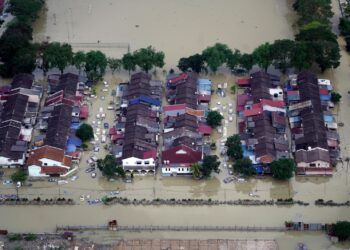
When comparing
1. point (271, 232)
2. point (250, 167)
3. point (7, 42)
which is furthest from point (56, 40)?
point (271, 232)

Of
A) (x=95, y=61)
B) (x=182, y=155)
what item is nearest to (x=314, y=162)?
(x=182, y=155)

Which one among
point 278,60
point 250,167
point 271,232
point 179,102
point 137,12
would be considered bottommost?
point 271,232

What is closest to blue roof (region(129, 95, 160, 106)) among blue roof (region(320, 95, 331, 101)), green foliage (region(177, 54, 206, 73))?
green foliage (region(177, 54, 206, 73))

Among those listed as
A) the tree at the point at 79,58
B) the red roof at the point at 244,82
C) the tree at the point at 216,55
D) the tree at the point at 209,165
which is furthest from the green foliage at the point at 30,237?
the red roof at the point at 244,82

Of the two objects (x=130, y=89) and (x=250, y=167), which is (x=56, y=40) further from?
(x=250, y=167)

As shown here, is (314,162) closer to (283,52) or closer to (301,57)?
(301,57)

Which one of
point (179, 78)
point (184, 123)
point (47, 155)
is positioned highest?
point (179, 78)
